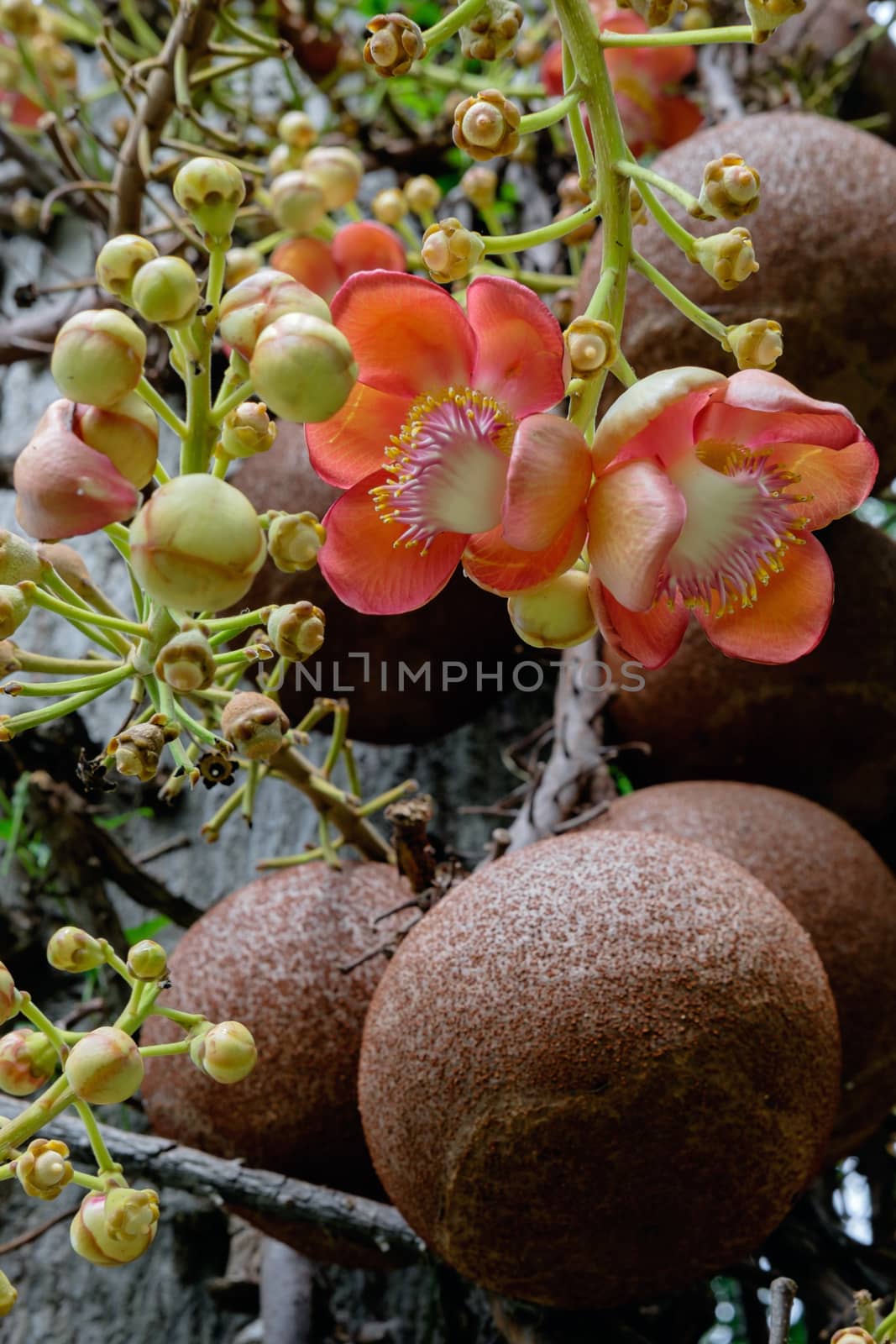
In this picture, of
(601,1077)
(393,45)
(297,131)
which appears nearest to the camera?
(393,45)

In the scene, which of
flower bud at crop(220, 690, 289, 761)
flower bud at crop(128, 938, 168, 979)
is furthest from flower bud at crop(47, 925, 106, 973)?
flower bud at crop(220, 690, 289, 761)

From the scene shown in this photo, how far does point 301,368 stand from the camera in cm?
46

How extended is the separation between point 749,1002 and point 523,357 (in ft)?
1.16

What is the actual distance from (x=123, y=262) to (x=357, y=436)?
0.13 meters

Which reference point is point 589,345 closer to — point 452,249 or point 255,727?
point 452,249

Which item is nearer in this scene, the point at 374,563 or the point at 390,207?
the point at 374,563

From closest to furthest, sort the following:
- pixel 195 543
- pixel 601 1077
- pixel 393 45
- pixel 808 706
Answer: pixel 195 543
pixel 393 45
pixel 601 1077
pixel 808 706

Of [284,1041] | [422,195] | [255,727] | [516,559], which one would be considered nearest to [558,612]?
[516,559]

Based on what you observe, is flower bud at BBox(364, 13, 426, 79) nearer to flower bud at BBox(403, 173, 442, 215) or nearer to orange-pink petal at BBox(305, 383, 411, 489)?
orange-pink petal at BBox(305, 383, 411, 489)

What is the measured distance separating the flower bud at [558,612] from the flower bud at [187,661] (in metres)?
0.17

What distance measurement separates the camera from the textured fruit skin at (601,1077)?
68cm

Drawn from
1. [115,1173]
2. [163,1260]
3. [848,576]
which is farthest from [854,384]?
[163,1260]

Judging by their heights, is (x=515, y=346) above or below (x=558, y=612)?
above

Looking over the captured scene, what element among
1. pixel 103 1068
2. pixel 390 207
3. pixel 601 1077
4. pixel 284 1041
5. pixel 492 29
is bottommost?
pixel 284 1041
